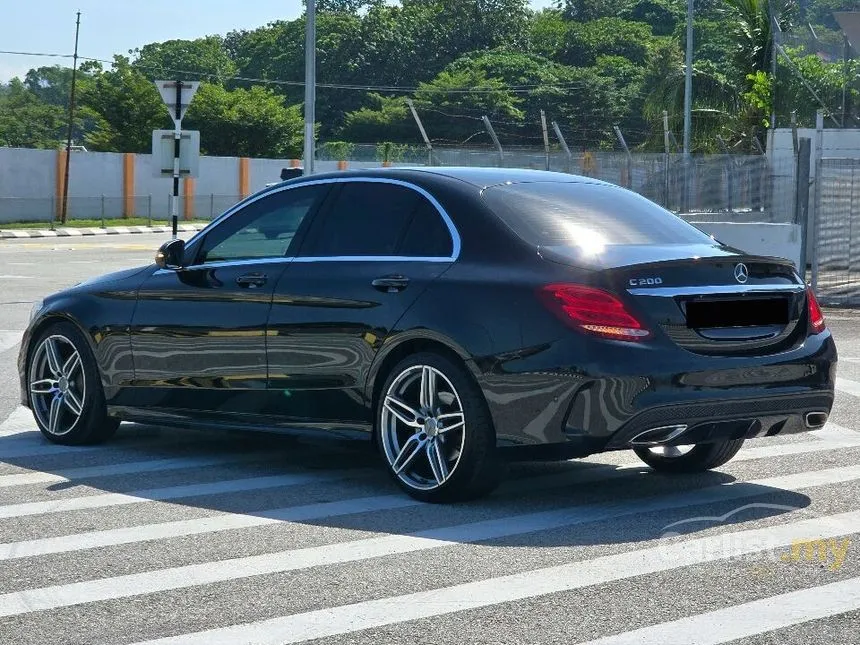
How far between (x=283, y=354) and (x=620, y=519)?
6.49ft

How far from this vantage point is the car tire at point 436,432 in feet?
22.7

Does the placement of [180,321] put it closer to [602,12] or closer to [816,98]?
[816,98]

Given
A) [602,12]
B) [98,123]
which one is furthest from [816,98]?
[602,12]

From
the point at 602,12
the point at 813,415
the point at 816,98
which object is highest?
the point at 602,12

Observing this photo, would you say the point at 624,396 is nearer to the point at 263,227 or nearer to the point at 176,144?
the point at 263,227

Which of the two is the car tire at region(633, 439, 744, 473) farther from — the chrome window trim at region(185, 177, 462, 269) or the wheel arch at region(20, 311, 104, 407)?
the wheel arch at region(20, 311, 104, 407)

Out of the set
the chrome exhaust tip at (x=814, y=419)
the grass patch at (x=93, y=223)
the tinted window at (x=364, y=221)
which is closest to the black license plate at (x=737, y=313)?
the chrome exhaust tip at (x=814, y=419)

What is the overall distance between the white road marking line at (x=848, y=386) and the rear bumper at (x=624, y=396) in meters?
4.76

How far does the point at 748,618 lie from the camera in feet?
16.6

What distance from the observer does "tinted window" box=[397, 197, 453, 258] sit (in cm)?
733

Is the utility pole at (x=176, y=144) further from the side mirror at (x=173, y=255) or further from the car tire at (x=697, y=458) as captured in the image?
the car tire at (x=697, y=458)
